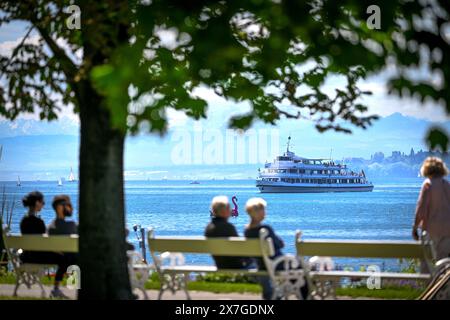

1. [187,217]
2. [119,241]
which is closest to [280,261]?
[119,241]

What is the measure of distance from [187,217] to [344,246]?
11446 cm

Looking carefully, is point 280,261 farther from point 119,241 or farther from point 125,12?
point 125,12

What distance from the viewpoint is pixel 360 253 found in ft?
34.3

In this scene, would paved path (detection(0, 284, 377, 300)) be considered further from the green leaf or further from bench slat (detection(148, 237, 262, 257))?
the green leaf

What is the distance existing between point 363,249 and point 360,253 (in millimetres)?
74

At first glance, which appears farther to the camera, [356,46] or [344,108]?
[344,108]

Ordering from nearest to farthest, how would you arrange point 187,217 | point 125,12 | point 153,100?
point 153,100 → point 125,12 → point 187,217

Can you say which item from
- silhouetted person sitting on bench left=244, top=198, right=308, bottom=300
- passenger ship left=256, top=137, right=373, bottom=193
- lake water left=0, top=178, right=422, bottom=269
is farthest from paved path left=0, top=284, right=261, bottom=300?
passenger ship left=256, top=137, right=373, bottom=193

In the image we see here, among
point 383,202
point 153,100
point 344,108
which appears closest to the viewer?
point 153,100

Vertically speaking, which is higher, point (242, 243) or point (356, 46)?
point (356, 46)

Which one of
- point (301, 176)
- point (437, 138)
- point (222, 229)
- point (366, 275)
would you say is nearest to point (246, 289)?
point (222, 229)

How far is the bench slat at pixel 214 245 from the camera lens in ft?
32.2

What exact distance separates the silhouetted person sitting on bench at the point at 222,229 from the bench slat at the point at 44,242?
173 cm

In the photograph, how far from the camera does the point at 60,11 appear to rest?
10.4m
